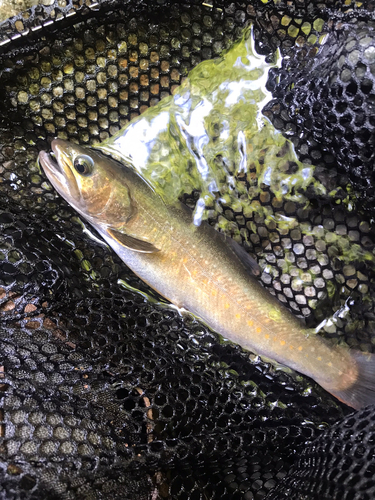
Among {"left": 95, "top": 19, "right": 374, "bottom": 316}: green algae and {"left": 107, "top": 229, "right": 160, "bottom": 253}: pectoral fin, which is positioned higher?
{"left": 95, "top": 19, "right": 374, "bottom": 316}: green algae

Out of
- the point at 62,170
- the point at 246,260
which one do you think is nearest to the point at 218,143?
the point at 246,260

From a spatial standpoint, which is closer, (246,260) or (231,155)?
(246,260)

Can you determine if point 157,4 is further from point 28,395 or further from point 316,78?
point 28,395

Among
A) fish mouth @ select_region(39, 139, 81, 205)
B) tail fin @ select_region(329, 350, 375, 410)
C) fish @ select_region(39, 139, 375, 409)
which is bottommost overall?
tail fin @ select_region(329, 350, 375, 410)

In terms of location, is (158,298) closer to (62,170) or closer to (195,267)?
(195,267)

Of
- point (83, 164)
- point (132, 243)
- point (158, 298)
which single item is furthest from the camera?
point (158, 298)

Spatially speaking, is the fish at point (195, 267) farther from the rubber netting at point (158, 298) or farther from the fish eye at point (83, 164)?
the rubber netting at point (158, 298)

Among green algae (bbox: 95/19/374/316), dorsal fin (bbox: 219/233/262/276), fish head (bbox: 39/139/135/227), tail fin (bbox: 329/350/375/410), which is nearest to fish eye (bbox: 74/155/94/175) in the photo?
fish head (bbox: 39/139/135/227)

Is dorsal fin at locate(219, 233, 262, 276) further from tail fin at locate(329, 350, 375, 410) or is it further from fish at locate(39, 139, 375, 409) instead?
tail fin at locate(329, 350, 375, 410)
